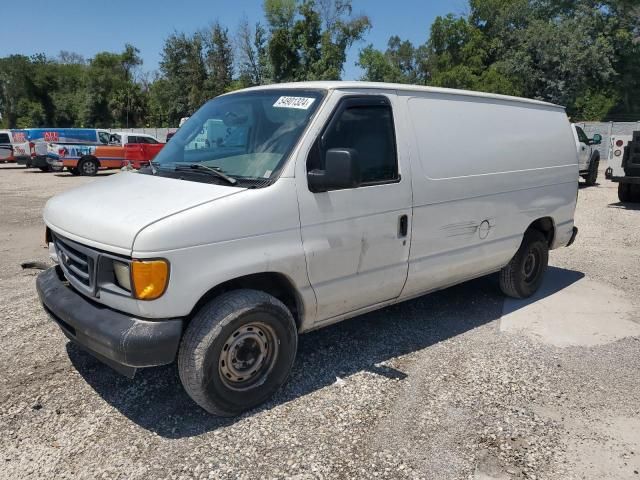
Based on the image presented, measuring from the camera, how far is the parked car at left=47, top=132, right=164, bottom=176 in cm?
2084

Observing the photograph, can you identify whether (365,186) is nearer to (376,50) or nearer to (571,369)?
(571,369)

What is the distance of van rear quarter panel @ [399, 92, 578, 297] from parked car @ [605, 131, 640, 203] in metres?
7.72

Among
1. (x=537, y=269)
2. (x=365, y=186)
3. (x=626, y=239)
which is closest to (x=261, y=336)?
(x=365, y=186)

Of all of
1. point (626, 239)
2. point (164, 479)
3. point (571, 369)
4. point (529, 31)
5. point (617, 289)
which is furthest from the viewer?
point (529, 31)

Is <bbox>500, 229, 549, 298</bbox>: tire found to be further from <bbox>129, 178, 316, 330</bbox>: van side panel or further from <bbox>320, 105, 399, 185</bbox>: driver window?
<bbox>129, 178, 316, 330</bbox>: van side panel

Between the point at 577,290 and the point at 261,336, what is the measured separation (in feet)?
14.6

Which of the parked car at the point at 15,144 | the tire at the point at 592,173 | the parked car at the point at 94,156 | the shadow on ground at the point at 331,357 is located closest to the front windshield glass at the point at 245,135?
the shadow on ground at the point at 331,357

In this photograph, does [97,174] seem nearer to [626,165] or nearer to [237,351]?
[626,165]

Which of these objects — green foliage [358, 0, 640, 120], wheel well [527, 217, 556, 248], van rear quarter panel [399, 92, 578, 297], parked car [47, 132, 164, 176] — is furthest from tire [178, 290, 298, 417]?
green foliage [358, 0, 640, 120]

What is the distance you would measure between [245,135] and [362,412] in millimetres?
2097

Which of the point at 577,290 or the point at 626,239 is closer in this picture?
the point at 577,290

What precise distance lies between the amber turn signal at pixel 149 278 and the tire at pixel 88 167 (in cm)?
2021

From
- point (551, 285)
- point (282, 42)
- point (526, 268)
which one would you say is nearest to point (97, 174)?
point (551, 285)

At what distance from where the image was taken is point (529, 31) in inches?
1625
